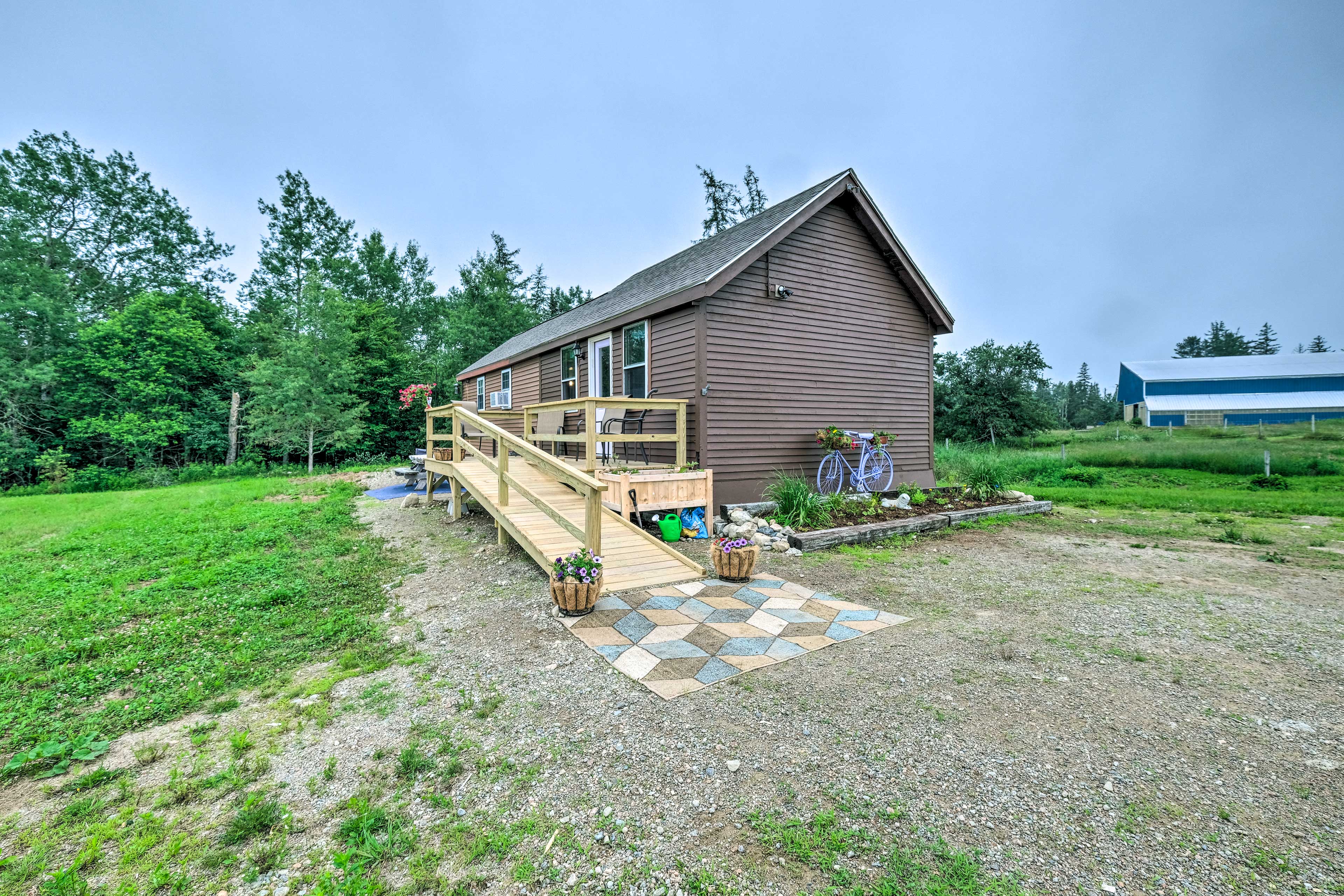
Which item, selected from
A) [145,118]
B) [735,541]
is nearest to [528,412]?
[735,541]

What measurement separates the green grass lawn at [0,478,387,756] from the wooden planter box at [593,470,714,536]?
8.76ft

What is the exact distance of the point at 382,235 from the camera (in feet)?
85.5

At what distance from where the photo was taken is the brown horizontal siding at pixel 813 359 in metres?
7.47

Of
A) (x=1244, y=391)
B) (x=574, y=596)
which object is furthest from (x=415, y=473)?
(x=1244, y=391)

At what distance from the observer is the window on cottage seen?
325 inches

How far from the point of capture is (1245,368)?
2633 cm

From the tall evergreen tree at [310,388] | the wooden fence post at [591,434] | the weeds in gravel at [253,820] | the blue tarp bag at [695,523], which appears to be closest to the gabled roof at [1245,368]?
the blue tarp bag at [695,523]

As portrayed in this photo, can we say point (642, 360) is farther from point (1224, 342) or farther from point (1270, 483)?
point (1224, 342)

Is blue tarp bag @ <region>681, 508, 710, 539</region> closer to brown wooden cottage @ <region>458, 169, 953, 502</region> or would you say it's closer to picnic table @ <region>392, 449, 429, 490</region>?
brown wooden cottage @ <region>458, 169, 953, 502</region>

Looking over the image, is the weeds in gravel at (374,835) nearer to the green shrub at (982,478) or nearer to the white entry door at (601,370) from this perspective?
the white entry door at (601,370)

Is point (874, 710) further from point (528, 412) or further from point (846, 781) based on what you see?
point (528, 412)

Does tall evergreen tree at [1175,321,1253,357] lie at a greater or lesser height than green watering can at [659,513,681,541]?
greater

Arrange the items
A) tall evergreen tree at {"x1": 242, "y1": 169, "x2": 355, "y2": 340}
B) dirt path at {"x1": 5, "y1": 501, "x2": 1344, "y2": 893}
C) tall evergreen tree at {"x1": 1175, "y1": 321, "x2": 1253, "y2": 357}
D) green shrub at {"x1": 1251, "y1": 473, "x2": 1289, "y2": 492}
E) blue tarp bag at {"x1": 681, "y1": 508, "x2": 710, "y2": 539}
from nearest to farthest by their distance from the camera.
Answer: dirt path at {"x1": 5, "y1": 501, "x2": 1344, "y2": 893} < blue tarp bag at {"x1": 681, "y1": 508, "x2": 710, "y2": 539} < green shrub at {"x1": 1251, "y1": 473, "x2": 1289, "y2": 492} < tall evergreen tree at {"x1": 242, "y1": 169, "x2": 355, "y2": 340} < tall evergreen tree at {"x1": 1175, "y1": 321, "x2": 1253, "y2": 357}

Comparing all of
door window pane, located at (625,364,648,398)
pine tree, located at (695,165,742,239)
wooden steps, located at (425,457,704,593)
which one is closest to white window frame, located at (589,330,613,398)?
door window pane, located at (625,364,648,398)
